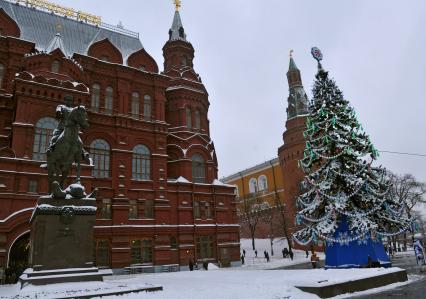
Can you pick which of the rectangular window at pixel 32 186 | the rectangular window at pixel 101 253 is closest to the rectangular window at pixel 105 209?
the rectangular window at pixel 101 253

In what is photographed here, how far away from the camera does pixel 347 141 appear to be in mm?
20984

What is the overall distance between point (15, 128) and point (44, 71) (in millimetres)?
5600

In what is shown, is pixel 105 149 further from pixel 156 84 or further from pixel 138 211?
pixel 156 84

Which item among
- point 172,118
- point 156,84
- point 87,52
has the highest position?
point 87,52

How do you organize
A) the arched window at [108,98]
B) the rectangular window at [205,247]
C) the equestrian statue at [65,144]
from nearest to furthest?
the equestrian statue at [65,144]
the arched window at [108,98]
the rectangular window at [205,247]

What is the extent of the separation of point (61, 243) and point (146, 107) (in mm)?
24667

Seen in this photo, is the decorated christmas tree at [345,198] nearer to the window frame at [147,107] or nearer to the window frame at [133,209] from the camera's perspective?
the window frame at [133,209]

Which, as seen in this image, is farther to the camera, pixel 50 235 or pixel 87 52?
pixel 87 52

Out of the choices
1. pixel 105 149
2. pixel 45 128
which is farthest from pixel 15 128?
pixel 105 149

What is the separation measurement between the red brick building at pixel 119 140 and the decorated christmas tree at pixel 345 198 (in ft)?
52.9

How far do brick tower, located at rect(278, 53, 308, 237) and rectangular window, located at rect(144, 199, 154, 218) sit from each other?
30.5 meters

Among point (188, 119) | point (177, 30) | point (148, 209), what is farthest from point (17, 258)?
point (177, 30)

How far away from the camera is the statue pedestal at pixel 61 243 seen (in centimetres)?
1279

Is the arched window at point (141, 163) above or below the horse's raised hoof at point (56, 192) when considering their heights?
above
